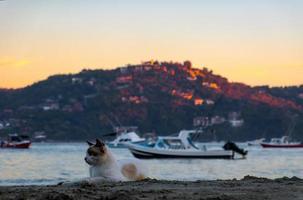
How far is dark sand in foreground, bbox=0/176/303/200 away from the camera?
851 cm

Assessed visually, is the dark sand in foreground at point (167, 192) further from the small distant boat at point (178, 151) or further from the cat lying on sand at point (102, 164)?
the small distant boat at point (178, 151)

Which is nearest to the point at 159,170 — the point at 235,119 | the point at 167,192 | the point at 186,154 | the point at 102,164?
the point at 186,154

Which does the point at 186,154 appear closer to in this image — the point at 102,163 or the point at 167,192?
the point at 102,163

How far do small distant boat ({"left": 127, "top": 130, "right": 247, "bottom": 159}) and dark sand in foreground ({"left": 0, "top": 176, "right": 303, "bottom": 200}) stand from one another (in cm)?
5327

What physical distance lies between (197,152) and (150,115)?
87192 mm

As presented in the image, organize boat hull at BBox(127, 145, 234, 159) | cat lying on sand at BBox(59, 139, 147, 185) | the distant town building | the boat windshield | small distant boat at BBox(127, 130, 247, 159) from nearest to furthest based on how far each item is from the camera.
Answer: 1. cat lying on sand at BBox(59, 139, 147, 185)
2. boat hull at BBox(127, 145, 234, 159)
3. small distant boat at BBox(127, 130, 247, 159)
4. the boat windshield
5. the distant town building

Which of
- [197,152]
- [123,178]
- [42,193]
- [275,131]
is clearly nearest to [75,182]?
[123,178]

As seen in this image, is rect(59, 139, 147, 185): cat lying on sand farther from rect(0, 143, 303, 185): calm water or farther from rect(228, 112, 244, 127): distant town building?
rect(228, 112, 244, 127): distant town building

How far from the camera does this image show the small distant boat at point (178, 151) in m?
64.1

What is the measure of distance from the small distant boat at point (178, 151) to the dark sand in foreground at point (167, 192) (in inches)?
2097

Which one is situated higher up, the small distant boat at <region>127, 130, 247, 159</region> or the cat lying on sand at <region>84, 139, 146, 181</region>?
the cat lying on sand at <region>84, 139, 146, 181</region>

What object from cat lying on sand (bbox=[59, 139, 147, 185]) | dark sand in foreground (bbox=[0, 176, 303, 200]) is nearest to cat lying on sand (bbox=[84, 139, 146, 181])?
cat lying on sand (bbox=[59, 139, 147, 185])

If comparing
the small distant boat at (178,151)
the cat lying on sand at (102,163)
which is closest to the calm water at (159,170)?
the cat lying on sand at (102,163)

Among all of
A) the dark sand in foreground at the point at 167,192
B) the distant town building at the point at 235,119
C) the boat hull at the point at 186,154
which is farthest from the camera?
the distant town building at the point at 235,119
